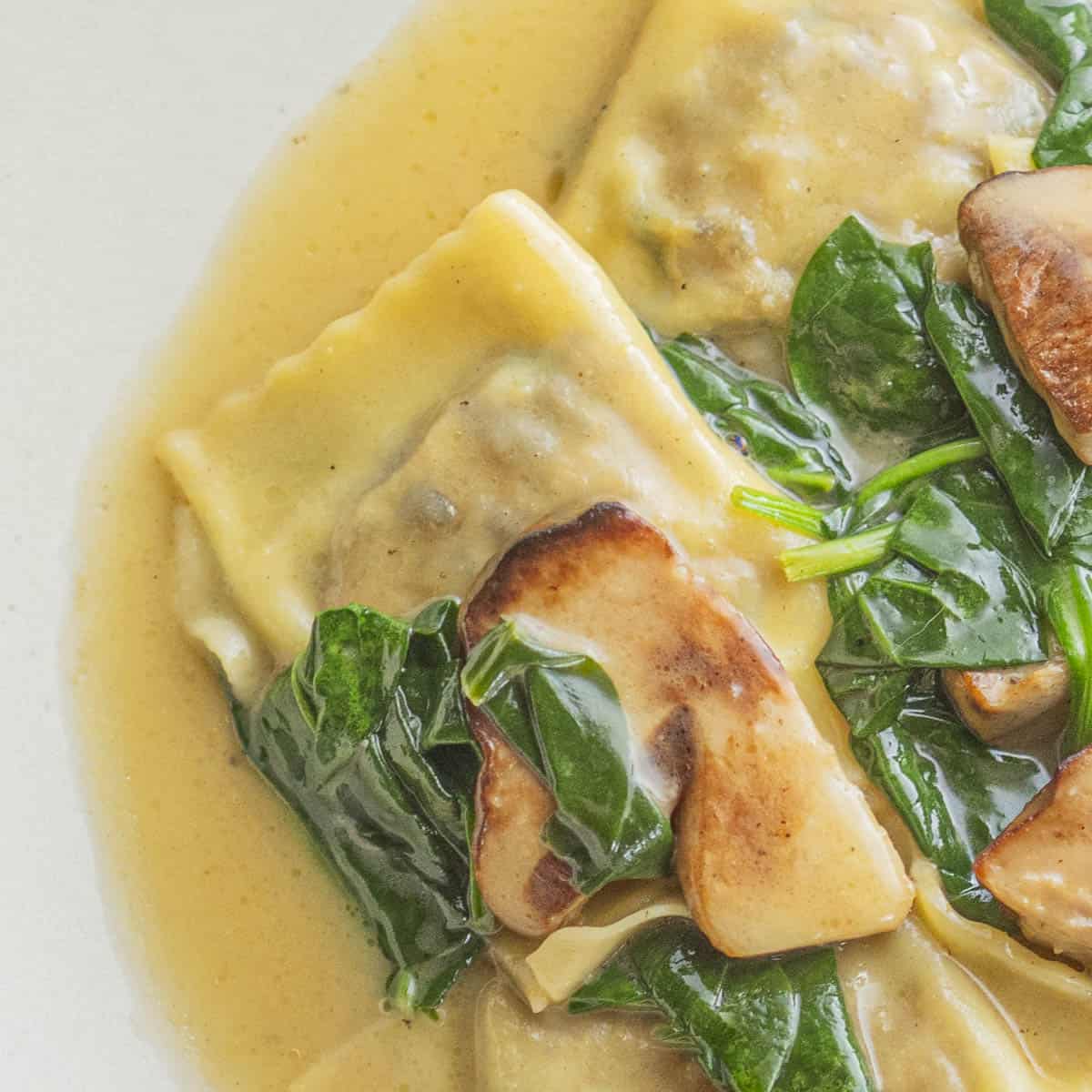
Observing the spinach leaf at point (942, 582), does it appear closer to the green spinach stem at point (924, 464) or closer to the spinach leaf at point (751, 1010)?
the green spinach stem at point (924, 464)

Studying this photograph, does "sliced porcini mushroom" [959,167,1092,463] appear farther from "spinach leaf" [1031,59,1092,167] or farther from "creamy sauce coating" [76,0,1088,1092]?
"creamy sauce coating" [76,0,1088,1092]

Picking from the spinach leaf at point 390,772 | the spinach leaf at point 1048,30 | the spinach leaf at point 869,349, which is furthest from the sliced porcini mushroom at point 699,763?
the spinach leaf at point 1048,30

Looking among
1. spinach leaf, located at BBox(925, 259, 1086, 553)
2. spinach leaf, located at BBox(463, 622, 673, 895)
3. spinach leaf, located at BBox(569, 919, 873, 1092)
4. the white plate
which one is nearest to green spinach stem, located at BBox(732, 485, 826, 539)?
spinach leaf, located at BBox(925, 259, 1086, 553)

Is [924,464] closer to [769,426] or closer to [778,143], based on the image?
[769,426]

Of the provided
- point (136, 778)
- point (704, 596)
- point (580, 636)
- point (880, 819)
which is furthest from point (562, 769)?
point (136, 778)

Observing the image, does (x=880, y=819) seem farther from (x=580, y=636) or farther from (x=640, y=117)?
(x=640, y=117)
